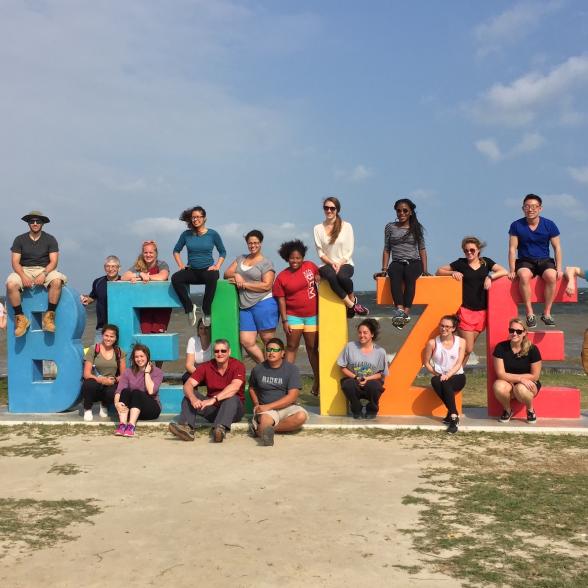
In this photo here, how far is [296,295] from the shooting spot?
860 cm

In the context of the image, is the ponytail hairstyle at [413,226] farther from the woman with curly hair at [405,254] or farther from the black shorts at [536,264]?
the black shorts at [536,264]

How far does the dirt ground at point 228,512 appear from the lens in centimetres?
400

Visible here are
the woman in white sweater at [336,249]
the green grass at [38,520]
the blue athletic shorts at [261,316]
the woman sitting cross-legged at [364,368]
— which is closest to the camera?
the green grass at [38,520]

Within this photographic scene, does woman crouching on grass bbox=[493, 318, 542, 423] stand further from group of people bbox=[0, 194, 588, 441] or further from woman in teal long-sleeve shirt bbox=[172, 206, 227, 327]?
woman in teal long-sleeve shirt bbox=[172, 206, 227, 327]

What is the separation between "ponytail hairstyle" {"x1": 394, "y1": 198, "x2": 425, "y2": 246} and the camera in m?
8.47

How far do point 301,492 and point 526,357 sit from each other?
3.64 metres

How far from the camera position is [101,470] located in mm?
6367

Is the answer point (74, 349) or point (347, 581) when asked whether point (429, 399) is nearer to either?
point (74, 349)

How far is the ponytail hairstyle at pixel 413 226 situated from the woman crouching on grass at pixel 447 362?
3.26 ft

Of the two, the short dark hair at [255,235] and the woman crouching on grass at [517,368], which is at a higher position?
the short dark hair at [255,235]

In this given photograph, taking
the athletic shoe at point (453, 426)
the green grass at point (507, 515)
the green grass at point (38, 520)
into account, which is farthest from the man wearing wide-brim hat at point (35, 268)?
the green grass at point (507, 515)

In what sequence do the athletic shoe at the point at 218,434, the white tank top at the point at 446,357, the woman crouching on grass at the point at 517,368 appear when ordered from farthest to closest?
the white tank top at the point at 446,357 → the woman crouching on grass at the point at 517,368 → the athletic shoe at the point at 218,434

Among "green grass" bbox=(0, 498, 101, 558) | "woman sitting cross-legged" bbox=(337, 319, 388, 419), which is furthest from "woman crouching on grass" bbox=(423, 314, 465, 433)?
"green grass" bbox=(0, 498, 101, 558)

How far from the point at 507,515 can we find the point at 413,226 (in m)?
4.20
